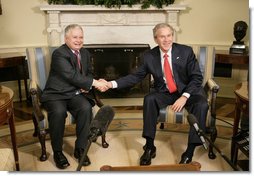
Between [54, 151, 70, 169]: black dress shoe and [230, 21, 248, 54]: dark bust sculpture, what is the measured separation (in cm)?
140

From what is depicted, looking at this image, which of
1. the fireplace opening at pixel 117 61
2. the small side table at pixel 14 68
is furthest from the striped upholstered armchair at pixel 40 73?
the fireplace opening at pixel 117 61

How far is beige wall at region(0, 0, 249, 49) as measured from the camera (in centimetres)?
213

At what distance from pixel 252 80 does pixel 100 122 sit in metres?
0.41

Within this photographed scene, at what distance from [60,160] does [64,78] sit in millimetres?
399

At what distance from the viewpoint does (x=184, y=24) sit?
8.23 ft

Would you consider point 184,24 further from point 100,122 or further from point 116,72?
point 100,122

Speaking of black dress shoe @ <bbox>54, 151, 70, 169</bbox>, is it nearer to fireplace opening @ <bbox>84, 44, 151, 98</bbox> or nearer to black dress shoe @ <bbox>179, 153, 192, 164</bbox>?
black dress shoe @ <bbox>179, 153, 192, 164</bbox>

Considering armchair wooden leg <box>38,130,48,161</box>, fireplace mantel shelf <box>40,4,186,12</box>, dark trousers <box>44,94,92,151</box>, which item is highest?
fireplace mantel shelf <box>40,4,186,12</box>

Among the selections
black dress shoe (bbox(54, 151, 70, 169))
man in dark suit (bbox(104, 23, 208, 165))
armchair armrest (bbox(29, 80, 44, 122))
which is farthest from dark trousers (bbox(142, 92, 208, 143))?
armchair armrest (bbox(29, 80, 44, 122))

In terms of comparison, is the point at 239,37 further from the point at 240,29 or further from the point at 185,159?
the point at 185,159

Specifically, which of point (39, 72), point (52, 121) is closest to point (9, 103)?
point (52, 121)

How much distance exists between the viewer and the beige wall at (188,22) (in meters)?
2.13

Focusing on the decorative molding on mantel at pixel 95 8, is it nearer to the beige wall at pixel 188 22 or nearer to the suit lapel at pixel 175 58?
the beige wall at pixel 188 22

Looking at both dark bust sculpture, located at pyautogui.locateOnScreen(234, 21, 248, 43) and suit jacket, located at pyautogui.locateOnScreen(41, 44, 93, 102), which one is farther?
dark bust sculpture, located at pyautogui.locateOnScreen(234, 21, 248, 43)
